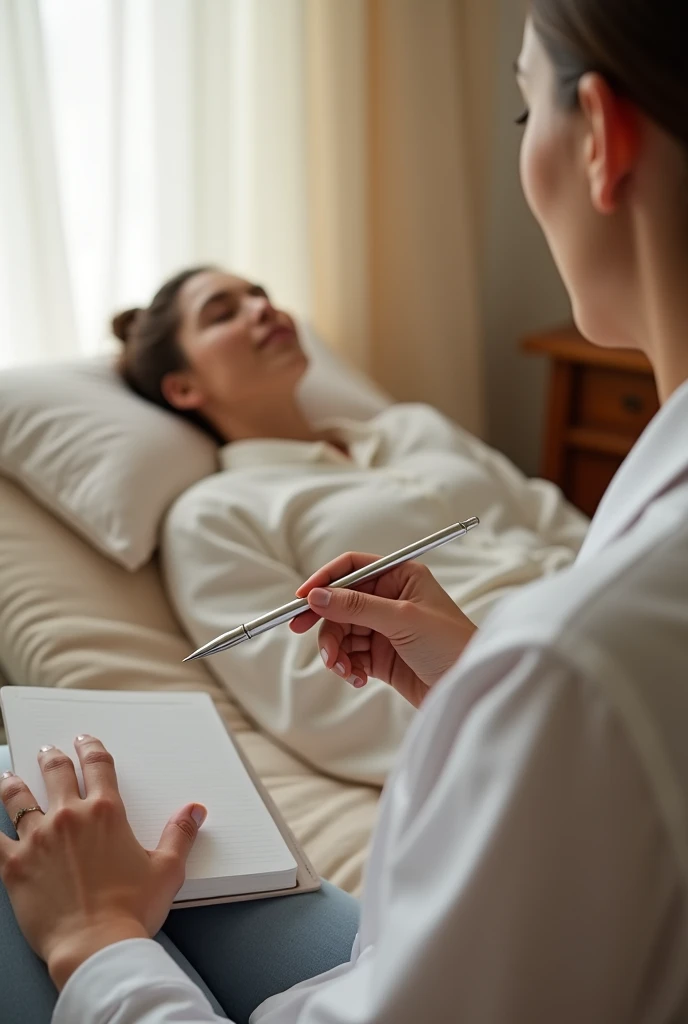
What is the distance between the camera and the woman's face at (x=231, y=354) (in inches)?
71.9

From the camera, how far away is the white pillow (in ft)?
5.03

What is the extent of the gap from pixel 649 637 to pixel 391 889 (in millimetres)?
171

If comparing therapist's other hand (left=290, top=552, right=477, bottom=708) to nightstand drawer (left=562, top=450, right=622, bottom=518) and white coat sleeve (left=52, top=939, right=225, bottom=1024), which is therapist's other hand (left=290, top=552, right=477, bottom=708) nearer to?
white coat sleeve (left=52, top=939, right=225, bottom=1024)

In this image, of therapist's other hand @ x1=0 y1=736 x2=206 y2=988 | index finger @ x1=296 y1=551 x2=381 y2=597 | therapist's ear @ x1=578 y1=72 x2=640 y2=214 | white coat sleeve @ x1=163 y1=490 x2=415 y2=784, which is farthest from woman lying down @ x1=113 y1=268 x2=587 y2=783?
therapist's ear @ x1=578 y1=72 x2=640 y2=214

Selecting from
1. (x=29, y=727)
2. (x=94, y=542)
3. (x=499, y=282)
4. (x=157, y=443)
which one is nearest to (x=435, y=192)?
(x=499, y=282)

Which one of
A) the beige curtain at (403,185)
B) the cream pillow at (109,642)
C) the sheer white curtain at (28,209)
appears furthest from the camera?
the beige curtain at (403,185)

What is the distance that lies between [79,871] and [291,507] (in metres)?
0.92

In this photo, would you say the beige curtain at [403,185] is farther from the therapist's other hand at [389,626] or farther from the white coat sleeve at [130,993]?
the white coat sleeve at [130,993]

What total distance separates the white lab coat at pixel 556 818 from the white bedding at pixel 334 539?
0.82 metres

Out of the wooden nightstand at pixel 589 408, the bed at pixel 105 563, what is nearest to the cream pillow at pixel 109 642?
the bed at pixel 105 563

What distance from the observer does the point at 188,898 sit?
855 millimetres

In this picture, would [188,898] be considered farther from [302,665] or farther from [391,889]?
[302,665]

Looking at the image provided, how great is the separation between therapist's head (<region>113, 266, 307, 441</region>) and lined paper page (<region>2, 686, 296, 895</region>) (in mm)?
811

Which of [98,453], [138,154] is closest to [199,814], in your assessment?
[98,453]
